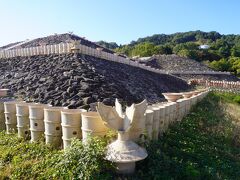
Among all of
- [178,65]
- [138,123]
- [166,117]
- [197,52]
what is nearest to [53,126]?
[138,123]

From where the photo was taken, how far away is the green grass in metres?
4.79

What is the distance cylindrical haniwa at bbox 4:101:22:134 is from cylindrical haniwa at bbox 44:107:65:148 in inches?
52.0

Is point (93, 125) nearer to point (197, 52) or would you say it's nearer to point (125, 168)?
point (125, 168)

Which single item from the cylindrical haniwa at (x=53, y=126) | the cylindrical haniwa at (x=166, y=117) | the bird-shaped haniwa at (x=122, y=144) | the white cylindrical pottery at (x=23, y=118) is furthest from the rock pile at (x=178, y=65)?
the bird-shaped haniwa at (x=122, y=144)

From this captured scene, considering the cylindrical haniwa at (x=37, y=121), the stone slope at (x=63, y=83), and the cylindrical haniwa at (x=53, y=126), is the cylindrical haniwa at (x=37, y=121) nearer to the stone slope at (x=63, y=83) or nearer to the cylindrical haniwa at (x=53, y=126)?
the cylindrical haniwa at (x=53, y=126)

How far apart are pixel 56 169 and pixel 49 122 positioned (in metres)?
1.20

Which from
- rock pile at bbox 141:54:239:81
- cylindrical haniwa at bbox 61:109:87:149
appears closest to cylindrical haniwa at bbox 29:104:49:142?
cylindrical haniwa at bbox 61:109:87:149

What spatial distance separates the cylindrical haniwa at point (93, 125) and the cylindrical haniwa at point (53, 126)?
2.66 ft

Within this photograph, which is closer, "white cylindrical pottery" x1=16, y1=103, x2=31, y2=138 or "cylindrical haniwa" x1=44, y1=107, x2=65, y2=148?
"cylindrical haniwa" x1=44, y1=107, x2=65, y2=148

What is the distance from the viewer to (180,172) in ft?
17.3

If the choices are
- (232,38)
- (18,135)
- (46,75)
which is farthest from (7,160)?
(232,38)

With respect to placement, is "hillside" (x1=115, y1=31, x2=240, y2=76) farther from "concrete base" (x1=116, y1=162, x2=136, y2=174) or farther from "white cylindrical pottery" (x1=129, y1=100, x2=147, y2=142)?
"concrete base" (x1=116, y1=162, x2=136, y2=174)

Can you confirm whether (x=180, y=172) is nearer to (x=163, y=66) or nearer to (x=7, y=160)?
(x=7, y=160)

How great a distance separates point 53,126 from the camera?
600 cm
